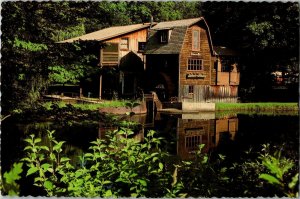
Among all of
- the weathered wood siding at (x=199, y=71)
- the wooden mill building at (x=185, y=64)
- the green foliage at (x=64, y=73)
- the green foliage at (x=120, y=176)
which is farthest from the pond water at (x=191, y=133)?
the wooden mill building at (x=185, y=64)

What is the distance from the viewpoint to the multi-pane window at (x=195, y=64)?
22062mm

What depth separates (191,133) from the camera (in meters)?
12.1

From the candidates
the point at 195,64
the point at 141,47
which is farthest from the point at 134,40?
the point at 195,64

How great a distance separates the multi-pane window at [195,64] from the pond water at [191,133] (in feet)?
12.8

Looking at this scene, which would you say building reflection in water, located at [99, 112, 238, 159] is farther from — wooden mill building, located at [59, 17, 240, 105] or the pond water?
wooden mill building, located at [59, 17, 240, 105]

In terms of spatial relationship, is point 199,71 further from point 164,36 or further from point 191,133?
point 191,133

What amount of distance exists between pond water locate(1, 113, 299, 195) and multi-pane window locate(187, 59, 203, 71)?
12.8 ft

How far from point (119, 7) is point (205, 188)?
378cm

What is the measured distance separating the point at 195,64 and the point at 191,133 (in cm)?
1125

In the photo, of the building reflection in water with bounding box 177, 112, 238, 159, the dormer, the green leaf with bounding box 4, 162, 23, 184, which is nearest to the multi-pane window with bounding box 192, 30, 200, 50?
A: the dormer

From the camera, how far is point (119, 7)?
21.4ft

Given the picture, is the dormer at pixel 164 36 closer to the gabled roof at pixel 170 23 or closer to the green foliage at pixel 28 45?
the gabled roof at pixel 170 23

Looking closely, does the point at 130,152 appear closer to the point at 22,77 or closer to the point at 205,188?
the point at 205,188

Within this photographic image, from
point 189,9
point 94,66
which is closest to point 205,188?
point 94,66
